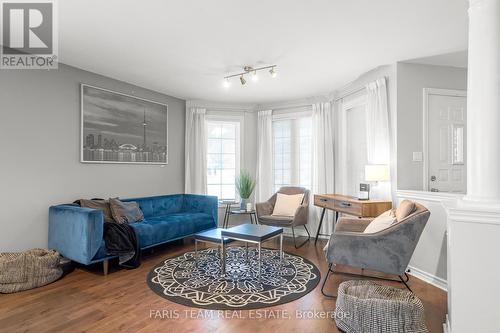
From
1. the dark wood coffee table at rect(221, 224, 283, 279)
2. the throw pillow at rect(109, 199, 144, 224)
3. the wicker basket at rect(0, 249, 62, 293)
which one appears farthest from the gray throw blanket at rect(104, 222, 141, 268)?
the dark wood coffee table at rect(221, 224, 283, 279)

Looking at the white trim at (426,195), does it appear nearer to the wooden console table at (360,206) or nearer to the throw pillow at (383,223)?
the wooden console table at (360,206)

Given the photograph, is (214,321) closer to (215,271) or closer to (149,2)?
(215,271)

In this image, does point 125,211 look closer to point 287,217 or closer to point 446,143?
point 287,217

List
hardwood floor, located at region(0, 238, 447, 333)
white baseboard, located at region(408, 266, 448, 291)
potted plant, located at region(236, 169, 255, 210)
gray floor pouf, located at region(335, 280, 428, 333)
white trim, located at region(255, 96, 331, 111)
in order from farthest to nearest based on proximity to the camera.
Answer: potted plant, located at region(236, 169, 255, 210) < white trim, located at region(255, 96, 331, 111) < white baseboard, located at region(408, 266, 448, 291) < hardwood floor, located at region(0, 238, 447, 333) < gray floor pouf, located at region(335, 280, 428, 333)

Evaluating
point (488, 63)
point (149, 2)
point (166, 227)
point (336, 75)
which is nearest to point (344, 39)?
point (336, 75)

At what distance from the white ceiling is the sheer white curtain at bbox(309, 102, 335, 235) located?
86 centimetres

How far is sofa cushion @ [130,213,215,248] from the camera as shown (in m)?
3.64

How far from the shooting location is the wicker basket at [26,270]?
2762 mm

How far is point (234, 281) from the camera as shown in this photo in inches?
120

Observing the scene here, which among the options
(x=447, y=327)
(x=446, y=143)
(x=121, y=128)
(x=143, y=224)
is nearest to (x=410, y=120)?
(x=446, y=143)

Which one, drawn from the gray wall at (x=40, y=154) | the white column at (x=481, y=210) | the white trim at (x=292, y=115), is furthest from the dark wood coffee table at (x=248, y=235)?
the white trim at (x=292, y=115)

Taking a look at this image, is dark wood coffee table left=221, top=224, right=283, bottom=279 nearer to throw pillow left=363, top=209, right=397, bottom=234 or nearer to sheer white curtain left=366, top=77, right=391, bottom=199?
throw pillow left=363, top=209, right=397, bottom=234
